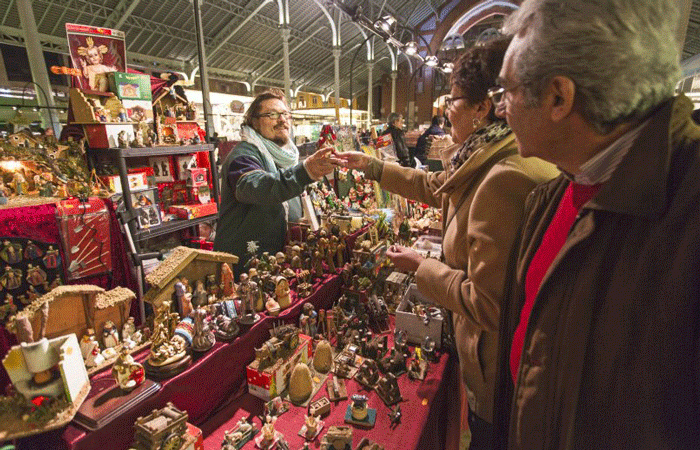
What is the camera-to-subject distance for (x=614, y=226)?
689 mm

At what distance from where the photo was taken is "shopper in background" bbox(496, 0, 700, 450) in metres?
0.59

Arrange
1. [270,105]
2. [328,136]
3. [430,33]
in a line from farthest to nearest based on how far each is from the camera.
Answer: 1. [430,33]
2. [328,136]
3. [270,105]

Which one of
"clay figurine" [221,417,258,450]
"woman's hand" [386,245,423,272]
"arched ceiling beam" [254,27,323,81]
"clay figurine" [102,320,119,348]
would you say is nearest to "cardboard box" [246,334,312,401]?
"clay figurine" [221,417,258,450]

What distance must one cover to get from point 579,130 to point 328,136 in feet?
8.07

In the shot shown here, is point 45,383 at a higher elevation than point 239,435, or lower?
higher

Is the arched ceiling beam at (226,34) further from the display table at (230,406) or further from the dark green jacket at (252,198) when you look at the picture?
the display table at (230,406)

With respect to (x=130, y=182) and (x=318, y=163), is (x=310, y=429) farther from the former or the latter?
(x=130, y=182)

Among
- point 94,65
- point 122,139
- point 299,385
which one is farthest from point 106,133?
point 299,385

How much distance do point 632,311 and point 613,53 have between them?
0.47 metres

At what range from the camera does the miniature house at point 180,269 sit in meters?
1.37

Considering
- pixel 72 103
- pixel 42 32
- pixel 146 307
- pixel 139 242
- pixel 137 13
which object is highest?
pixel 137 13

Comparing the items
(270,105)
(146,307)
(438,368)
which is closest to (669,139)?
(438,368)

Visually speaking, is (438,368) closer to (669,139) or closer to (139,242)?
(669,139)

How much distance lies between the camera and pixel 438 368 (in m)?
1.69
